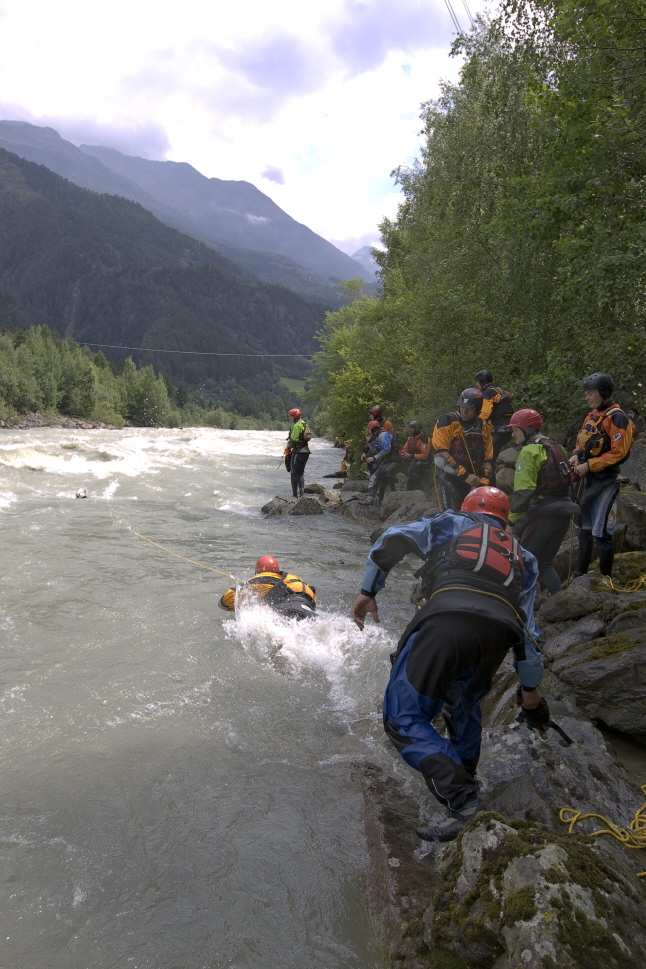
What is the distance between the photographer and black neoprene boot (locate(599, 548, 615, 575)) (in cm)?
623

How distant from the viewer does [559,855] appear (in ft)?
7.63

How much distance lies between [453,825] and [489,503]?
69.6 inches

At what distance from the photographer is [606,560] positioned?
6.26 meters

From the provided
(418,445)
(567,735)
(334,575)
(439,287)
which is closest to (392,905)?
(567,735)

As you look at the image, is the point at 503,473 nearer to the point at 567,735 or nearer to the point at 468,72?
the point at 567,735

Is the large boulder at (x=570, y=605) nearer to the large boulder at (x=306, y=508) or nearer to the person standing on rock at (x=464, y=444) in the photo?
the person standing on rock at (x=464, y=444)

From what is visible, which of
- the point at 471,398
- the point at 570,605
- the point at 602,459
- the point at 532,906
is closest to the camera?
the point at 532,906

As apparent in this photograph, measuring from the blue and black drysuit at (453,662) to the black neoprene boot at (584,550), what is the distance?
346 cm

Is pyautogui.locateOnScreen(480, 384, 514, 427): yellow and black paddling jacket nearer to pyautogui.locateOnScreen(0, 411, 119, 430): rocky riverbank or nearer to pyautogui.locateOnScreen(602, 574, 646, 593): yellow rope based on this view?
pyautogui.locateOnScreen(602, 574, 646, 593): yellow rope

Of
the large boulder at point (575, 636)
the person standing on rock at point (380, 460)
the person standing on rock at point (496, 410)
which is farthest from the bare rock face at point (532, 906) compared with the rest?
the person standing on rock at point (380, 460)

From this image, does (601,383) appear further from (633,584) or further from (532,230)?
(532,230)

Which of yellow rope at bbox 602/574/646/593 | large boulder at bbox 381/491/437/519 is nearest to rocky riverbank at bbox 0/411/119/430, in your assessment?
large boulder at bbox 381/491/437/519

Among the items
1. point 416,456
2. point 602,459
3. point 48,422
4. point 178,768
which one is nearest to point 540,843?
point 178,768

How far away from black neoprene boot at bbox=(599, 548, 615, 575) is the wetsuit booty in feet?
12.5
